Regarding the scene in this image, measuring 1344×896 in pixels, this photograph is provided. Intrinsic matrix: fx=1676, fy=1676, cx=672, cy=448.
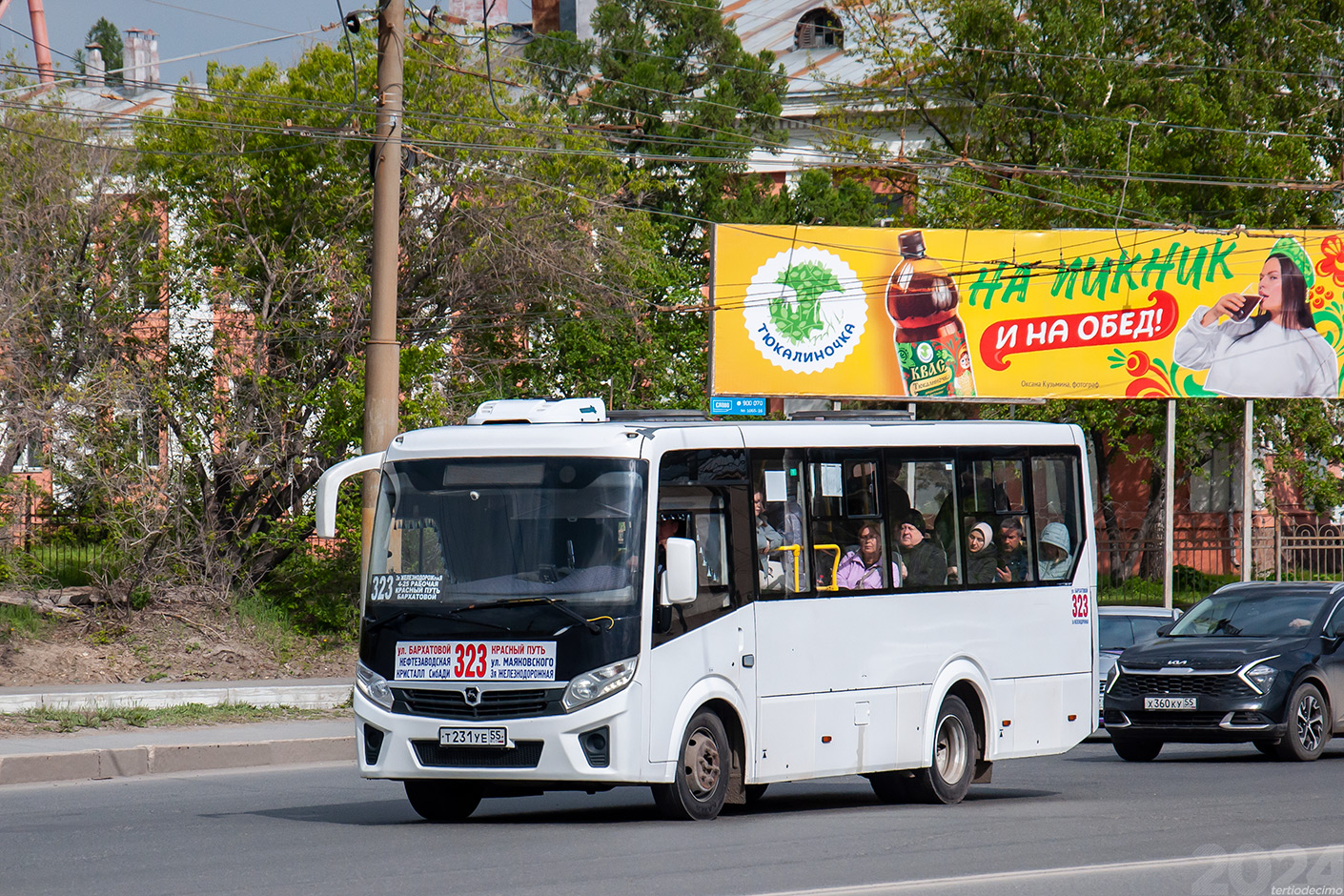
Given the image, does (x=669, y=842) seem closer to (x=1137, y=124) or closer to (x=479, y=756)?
(x=479, y=756)

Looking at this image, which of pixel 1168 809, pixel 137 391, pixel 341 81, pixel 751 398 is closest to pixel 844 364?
pixel 751 398

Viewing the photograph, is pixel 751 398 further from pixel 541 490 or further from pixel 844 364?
pixel 541 490

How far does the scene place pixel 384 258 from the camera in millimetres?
16219

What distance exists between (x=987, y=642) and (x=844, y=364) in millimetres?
15446

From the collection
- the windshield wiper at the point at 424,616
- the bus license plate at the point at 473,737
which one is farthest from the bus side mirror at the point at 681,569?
the bus license plate at the point at 473,737

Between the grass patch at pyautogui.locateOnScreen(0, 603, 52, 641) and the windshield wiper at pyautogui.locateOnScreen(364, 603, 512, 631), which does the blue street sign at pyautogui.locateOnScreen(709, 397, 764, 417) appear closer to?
the grass patch at pyautogui.locateOnScreen(0, 603, 52, 641)

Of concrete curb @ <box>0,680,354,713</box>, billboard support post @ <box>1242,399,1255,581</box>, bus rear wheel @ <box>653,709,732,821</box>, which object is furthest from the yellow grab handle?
billboard support post @ <box>1242,399,1255,581</box>

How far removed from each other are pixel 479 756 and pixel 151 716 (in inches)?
306

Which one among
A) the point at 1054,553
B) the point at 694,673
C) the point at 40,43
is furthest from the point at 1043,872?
the point at 40,43

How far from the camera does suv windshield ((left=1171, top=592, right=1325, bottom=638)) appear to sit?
16.3 metres

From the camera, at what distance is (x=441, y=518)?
10.5 metres

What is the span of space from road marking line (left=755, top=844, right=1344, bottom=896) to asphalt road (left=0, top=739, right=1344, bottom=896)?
0.07 feet

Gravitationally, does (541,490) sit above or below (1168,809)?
above

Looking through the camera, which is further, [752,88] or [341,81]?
[752,88]
